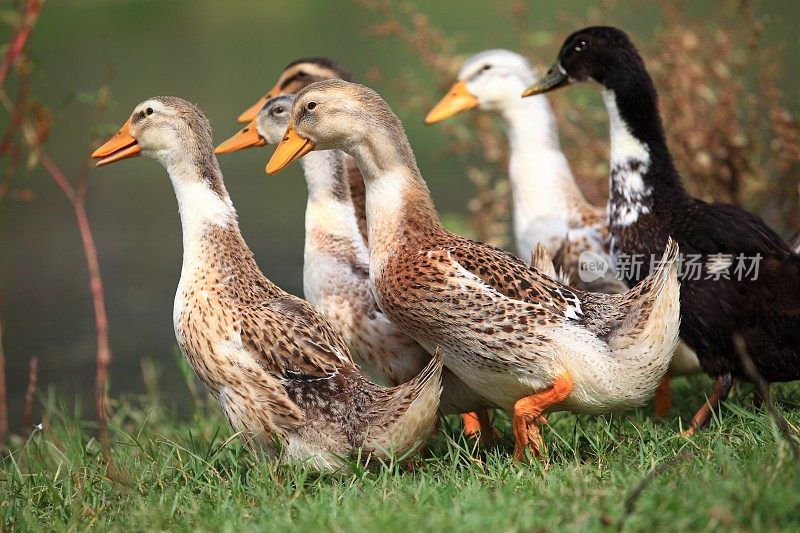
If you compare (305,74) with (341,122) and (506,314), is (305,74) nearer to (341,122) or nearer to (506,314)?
(341,122)

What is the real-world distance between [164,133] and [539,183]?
89.6 inches

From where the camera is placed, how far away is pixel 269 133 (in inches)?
214

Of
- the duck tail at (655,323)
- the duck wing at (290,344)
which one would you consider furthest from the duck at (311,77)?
the duck tail at (655,323)

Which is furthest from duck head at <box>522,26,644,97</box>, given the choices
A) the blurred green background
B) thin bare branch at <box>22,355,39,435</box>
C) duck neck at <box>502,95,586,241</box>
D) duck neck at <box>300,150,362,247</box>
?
thin bare branch at <box>22,355,39,435</box>

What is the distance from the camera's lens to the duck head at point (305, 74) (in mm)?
5992

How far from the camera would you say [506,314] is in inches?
167

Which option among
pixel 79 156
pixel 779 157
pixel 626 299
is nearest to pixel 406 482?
pixel 626 299

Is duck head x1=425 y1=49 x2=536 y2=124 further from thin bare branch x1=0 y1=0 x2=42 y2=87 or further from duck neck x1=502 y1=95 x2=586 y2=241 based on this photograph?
thin bare branch x1=0 y1=0 x2=42 y2=87

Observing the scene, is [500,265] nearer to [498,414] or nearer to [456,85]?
[498,414]

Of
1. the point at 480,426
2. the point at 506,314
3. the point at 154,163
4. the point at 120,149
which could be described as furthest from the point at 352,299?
the point at 154,163

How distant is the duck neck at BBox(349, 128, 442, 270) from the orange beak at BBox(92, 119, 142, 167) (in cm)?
97

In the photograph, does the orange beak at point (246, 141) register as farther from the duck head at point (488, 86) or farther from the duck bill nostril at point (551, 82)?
the duck bill nostril at point (551, 82)

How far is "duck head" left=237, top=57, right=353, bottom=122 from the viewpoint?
5.99 meters

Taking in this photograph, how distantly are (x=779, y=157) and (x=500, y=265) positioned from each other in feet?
11.8
